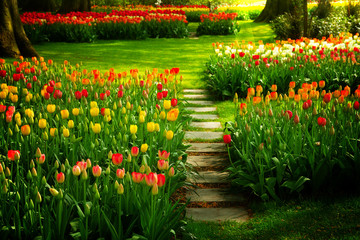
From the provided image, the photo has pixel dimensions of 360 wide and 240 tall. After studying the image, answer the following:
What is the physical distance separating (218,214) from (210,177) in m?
0.73

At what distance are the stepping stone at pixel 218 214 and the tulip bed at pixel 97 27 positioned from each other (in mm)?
14140

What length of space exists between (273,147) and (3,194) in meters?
2.27

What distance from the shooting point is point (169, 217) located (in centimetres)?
274

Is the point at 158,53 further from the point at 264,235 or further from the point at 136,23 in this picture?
the point at 264,235

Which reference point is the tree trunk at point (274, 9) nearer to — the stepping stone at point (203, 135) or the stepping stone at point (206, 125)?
the stepping stone at point (206, 125)

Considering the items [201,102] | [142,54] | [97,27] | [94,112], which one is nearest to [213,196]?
[94,112]

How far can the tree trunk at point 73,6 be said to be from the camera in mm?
21828

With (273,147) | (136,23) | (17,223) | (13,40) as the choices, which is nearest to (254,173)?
(273,147)

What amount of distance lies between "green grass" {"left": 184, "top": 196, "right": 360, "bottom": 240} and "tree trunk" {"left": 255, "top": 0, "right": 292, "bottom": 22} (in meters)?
18.6

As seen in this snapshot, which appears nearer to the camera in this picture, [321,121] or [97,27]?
[321,121]

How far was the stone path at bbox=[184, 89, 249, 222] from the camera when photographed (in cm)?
358

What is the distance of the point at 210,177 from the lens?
4250 mm

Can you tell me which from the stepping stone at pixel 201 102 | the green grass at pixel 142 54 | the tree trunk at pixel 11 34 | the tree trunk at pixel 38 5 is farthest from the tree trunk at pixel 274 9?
the stepping stone at pixel 201 102

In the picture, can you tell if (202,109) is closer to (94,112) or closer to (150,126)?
(94,112)
